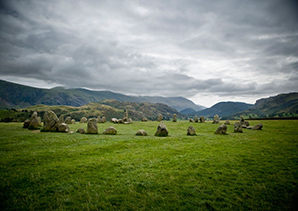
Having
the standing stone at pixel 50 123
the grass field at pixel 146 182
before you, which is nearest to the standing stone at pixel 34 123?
the standing stone at pixel 50 123

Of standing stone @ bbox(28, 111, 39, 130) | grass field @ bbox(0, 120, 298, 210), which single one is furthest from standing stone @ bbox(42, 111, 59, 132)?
grass field @ bbox(0, 120, 298, 210)

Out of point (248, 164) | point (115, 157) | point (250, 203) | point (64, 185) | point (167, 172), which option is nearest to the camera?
point (250, 203)

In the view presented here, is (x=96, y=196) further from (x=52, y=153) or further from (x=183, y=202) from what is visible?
(x=52, y=153)

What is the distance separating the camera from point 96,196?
660 cm

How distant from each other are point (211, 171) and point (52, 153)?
12.2 metres

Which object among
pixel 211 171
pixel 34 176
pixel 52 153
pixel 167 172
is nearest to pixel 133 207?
pixel 167 172

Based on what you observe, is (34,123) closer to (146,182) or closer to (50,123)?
(50,123)

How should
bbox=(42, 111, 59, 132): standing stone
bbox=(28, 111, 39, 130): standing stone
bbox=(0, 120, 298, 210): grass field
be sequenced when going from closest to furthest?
bbox=(0, 120, 298, 210): grass field → bbox=(42, 111, 59, 132): standing stone → bbox=(28, 111, 39, 130): standing stone

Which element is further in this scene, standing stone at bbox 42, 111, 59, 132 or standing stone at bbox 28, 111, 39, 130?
standing stone at bbox 28, 111, 39, 130

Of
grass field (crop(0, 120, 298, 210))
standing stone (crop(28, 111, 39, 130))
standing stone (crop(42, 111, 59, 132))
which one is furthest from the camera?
standing stone (crop(28, 111, 39, 130))

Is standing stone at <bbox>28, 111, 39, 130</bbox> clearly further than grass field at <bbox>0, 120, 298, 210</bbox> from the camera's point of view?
Yes

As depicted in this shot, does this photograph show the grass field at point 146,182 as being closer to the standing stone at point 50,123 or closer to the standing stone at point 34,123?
the standing stone at point 50,123

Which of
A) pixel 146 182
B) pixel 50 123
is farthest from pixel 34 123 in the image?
pixel 146 182

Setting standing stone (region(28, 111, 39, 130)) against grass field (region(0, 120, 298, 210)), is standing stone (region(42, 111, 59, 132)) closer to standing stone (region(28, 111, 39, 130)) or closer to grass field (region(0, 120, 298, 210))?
standing stone (region(28, 111, 39, 130))
